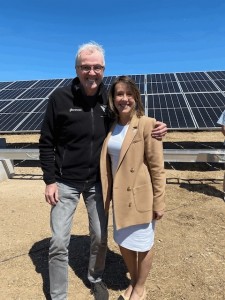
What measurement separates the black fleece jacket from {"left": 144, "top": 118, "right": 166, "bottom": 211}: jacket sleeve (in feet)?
1.70

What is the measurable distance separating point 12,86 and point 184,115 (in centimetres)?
1017

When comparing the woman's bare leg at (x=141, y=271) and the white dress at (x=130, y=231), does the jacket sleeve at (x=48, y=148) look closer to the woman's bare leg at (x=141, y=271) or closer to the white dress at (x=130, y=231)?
the white dress at (x=130, y=231)

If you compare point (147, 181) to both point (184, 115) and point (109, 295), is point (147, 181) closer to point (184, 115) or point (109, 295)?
point (109, 295)

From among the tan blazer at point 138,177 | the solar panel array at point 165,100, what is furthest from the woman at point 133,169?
the solar panel array at point 165,100

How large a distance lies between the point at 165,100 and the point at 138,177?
27.9ft

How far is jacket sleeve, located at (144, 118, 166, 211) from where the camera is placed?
3184 millimetres

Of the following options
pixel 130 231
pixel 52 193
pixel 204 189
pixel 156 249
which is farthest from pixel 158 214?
pixel 204 189

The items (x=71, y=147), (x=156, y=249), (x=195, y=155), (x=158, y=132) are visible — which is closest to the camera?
(x=158, y=132)

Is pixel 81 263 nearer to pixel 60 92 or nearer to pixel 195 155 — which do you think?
pixel 60 92

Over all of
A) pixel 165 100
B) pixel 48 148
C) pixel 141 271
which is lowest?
pixel 141 271

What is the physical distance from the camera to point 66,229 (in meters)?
3.37

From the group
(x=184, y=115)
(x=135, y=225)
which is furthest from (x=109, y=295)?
(x=184, y=115)

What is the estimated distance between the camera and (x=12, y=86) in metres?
16.6

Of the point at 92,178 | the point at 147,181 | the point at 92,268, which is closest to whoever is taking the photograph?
the point at 147,181
